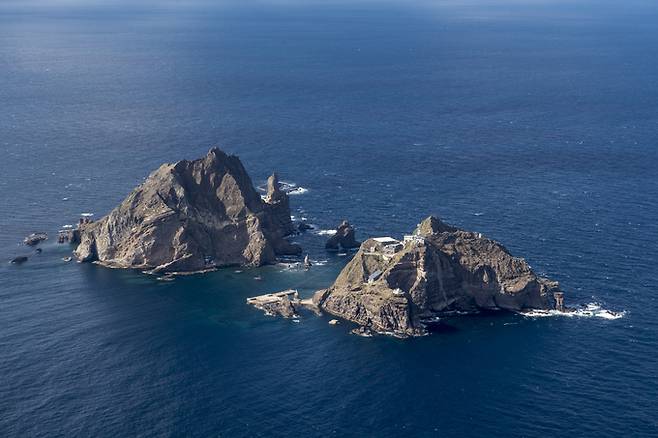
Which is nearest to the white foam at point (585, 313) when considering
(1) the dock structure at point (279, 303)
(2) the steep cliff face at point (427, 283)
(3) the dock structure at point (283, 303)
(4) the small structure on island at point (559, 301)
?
(4) the small structure on island at point (559, 301)

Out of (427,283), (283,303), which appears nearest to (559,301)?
(427,283)

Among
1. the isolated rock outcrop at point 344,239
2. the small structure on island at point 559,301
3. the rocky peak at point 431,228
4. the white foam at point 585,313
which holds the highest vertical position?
the rocky peak at point 431,228

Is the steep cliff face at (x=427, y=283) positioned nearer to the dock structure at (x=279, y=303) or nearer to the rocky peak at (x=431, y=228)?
the rocky peak at (x=431, y=228)

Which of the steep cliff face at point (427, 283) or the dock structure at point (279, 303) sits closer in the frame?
the steep cliff face at point (427, 283)

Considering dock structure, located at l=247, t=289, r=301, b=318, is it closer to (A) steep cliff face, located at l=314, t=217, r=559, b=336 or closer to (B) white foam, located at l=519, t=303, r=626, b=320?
(A) steep cliff face, located at l=314, t=217, r=559, b=336

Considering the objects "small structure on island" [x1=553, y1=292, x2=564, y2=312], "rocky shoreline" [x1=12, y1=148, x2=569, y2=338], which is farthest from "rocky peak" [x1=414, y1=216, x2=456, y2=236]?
"small structure on island" [x1=553, y1=292, x2=564, y2=312]

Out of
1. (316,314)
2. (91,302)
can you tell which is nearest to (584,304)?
(316,314)

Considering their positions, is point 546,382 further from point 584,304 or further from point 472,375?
point 584,304
